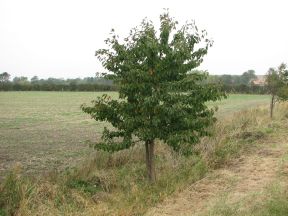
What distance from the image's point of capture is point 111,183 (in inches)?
370

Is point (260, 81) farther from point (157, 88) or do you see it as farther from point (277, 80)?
point (157, 88)

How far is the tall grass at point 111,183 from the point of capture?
7.59 metres

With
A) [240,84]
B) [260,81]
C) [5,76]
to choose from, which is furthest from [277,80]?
[5,76]

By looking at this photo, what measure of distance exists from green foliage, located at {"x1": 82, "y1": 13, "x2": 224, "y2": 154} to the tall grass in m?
0.97

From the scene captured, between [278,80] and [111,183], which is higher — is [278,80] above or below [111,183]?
above

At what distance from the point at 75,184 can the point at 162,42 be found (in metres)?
3.66

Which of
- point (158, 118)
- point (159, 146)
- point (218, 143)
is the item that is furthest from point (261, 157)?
point (158, 118)

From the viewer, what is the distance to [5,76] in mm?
136125

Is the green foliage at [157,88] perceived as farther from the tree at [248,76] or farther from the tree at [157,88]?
the tree at [248,76]

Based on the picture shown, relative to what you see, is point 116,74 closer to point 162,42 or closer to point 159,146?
point 162,42

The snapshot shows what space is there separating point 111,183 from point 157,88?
8.15 ft

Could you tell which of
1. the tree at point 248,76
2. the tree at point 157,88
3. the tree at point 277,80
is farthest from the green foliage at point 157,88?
the tree at point 248,76

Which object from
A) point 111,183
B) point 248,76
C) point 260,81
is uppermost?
point 248,76

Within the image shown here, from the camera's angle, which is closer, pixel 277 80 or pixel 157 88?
pixel 157 88
